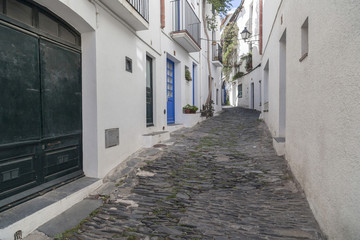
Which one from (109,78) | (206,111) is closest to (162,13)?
(109,78)

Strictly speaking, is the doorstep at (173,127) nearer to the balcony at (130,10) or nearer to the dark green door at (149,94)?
the dark green door at (149,94)

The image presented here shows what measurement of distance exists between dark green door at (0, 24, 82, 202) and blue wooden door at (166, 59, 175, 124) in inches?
187

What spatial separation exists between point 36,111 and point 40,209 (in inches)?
48.5

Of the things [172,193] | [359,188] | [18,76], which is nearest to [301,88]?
[359,188]

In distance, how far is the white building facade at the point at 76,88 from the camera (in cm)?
289

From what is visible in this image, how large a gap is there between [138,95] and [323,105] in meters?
4.09

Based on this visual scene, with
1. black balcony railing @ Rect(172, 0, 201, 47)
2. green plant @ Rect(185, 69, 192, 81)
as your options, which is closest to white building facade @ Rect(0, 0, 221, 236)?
black balcony railing @ Rect(172, 0, 201, 47)

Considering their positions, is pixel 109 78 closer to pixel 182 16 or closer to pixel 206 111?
pixel 182 16

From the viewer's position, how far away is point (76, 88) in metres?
3.91

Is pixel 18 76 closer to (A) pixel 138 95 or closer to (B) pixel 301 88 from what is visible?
(A) pixel 138 95

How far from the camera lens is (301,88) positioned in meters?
3.42

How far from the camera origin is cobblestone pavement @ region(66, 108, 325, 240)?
264 centimetres

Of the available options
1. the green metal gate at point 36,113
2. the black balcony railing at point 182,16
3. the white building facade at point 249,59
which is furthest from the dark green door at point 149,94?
the white building facade at point 249,59

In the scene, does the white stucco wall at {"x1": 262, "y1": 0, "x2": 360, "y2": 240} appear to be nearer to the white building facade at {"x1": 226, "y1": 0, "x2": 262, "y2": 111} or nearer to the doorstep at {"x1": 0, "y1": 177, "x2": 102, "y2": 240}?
the doorstep at {"x1": 0, "y1": 177, "x2": 102, "y2": 240}
